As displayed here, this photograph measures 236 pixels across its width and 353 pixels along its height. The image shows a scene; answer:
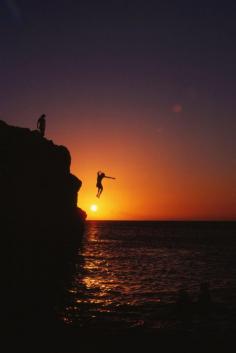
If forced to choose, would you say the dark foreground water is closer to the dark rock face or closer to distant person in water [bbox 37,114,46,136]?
the dark rock face

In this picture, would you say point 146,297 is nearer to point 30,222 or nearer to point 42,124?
point 30,222

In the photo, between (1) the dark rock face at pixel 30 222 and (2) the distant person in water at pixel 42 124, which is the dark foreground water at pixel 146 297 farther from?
(2) the distant person in water at pixel 42 124

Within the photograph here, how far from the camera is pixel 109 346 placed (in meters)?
16.7

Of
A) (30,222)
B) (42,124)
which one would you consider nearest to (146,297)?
(30,222)

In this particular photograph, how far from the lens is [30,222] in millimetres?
31453

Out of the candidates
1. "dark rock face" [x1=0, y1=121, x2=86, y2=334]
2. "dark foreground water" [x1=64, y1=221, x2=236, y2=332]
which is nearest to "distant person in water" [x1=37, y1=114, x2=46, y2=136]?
"dark rock face" [x1=0, y1=121, x2=86, y2=334]

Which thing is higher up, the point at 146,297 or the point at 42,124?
the point at 42,124

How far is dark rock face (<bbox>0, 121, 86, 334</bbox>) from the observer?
25.1m

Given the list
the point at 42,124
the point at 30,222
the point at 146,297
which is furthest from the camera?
the point at 42,124

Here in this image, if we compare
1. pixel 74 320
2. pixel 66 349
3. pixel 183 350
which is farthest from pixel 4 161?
pixel 183 350

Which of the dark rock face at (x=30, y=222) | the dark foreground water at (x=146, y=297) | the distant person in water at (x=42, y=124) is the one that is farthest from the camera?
the distant person in water at (x=42, y=124)

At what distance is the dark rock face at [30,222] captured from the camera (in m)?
25.1

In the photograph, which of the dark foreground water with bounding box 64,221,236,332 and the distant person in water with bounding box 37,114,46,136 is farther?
the distant person in water with bounding box 37,114,46,136

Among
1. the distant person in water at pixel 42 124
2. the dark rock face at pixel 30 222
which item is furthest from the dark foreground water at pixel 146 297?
the distant person in water at pixel 42 124
